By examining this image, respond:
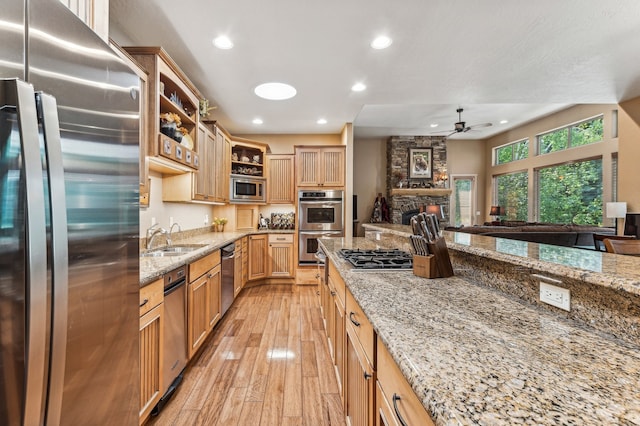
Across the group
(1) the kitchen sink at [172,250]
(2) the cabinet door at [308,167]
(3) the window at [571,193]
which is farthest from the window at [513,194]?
(1) the kitchen sink at [172,250]

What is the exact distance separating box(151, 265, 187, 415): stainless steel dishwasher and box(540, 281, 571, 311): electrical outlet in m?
1.91

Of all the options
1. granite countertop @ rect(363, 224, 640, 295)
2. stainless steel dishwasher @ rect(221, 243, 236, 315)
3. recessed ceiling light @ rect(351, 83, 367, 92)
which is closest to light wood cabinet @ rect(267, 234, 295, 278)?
stainless steel dishwasher @ rect(221, 243, 236, 315)

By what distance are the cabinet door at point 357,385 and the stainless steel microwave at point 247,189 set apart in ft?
11.6

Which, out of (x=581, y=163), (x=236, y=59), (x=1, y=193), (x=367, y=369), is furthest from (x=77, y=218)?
(x=581, y=163)

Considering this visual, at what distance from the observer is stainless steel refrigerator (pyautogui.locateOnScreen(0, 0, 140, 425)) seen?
2.09 ft

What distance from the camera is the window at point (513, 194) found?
23.5 feet

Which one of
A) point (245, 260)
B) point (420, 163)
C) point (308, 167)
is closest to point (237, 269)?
point (245, 260)

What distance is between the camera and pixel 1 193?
0.63m

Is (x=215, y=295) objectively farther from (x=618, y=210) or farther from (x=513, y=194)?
(x=513, y=194)

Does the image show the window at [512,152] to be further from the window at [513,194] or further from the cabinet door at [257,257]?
the cabinet door at [257,257]

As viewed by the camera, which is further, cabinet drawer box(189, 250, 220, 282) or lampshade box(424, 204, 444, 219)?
lampshade box(424, 204, 444, 219)

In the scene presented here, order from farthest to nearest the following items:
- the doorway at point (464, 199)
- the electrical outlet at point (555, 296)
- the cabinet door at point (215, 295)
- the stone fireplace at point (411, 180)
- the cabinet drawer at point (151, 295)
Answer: the doorway at point (464, 199) → the stone fireplace at point (411, 180) → the cabinet door at point (215, 295) → the cabinet drawer at point (151, 295) → the electrical outlet at point (555, 296)

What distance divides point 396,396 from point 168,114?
2591 millimetres

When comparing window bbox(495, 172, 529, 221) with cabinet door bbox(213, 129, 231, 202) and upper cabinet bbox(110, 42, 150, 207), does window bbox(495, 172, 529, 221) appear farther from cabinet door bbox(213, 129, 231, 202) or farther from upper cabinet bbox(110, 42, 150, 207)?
upper cabinet bbox(110, 42, 150, 207)
